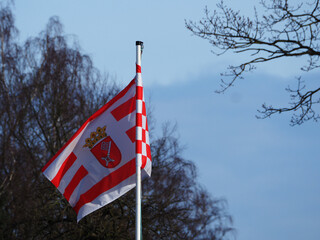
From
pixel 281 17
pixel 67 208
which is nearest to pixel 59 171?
pixel 281 17

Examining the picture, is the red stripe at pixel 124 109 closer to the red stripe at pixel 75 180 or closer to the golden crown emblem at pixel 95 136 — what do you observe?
the golden crown emblem at pixel 95 136

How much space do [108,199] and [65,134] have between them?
36.6ft

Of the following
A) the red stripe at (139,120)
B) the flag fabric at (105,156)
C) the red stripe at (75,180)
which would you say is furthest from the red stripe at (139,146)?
the red stripe at (75,180)

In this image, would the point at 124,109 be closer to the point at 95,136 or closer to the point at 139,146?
the point at 95,136

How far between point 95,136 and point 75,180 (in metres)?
0.63

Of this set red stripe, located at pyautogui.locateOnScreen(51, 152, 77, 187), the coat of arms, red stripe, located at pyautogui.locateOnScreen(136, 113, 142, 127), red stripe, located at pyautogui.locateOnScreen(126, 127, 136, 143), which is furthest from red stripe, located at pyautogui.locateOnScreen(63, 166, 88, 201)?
red stripe, located at pyautogui.locateOnScreen(136, 113, 142, 127)

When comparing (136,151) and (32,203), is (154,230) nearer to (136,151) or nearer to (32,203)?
(32,203)

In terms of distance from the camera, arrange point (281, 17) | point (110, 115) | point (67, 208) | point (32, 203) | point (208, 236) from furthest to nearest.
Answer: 1. point (208, 236)
2. point (32, 203)
3. point (67, 208)
4. point (281, 17)
5. point (110, 115)

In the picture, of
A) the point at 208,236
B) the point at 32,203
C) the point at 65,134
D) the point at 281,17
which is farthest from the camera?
the point at 208,236

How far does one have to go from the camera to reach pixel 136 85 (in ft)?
27.8

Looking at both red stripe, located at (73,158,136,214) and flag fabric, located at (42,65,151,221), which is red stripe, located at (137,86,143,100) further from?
red stripe, located at (73,158,136,214)

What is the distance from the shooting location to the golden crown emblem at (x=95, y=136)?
334 inches

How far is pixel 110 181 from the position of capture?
27.0 ft

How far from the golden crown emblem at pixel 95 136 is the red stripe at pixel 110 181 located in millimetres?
517
